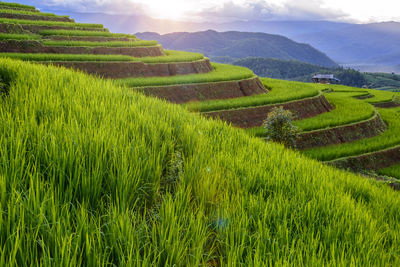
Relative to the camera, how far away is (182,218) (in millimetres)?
2143

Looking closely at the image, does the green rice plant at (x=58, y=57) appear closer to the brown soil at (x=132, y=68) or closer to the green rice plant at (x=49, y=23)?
the brown soil at (x=132, y=68)

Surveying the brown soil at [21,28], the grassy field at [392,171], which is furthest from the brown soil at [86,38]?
the grassy field at [392,171]

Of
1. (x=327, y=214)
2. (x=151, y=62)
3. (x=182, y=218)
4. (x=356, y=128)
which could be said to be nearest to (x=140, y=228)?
(x=182, y=218)

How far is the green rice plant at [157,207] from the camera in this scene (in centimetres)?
167

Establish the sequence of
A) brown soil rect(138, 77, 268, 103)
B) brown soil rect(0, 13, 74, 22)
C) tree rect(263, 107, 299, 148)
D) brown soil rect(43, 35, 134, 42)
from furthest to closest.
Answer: brown soil rect(0, 13, 74, 22)
brown soil rect(43, 35, 134, 42)
brown soil rect(138, 77, 268, 103)
tree rect(263, 107, 299, 148)

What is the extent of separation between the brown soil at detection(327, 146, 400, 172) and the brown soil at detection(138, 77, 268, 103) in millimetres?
8803

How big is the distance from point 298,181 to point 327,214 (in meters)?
0.68

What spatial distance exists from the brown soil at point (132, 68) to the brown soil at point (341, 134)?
10.7 meters

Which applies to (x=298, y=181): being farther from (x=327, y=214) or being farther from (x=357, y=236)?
(x=357, y=236)

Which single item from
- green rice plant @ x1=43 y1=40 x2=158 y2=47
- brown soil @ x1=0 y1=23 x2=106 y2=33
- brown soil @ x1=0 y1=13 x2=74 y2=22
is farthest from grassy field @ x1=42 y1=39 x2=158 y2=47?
brown soil @ x1=0 y1=13 x2=74 y2=22

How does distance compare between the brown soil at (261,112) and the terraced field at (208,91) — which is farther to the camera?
the brown soil at (261,112)

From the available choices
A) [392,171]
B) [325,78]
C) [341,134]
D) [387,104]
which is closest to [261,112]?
[341,134]

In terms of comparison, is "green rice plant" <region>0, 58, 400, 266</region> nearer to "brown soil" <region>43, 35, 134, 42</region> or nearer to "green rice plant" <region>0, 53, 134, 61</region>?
"green rice plant" <region>0, 53, 134, 61</region>

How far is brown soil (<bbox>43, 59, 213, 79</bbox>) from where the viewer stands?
55.8 ft
